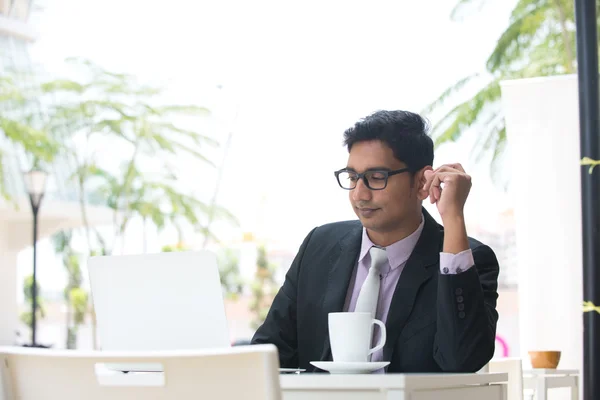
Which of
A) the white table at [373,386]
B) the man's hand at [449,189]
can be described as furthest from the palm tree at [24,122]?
the white table at [373,386]

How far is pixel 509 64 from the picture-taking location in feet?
50.2

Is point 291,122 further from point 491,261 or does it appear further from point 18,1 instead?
point 491,261

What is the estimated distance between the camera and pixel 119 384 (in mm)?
1016

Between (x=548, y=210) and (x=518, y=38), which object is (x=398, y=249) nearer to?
(x=548, y=210)

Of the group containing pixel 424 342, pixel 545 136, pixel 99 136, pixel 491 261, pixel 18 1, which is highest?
pixel 18 1

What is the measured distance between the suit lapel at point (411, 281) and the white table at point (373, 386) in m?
0.54

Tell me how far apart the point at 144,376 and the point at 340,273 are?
41.7 inches

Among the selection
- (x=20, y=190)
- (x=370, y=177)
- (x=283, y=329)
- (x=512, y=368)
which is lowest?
(x=512, y=368)

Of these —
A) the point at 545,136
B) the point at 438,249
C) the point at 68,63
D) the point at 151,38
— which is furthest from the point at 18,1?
the point at 438,249

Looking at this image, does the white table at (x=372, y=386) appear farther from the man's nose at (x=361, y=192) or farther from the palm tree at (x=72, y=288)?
the palm tree at (x=72, y=288)

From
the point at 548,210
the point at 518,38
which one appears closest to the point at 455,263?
the point at 548,210

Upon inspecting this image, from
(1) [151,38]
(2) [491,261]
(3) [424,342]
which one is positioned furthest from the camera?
(1) [151,38]

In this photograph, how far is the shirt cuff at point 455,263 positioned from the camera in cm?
170

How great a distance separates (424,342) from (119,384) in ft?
3.08
